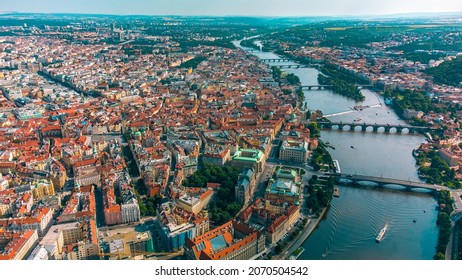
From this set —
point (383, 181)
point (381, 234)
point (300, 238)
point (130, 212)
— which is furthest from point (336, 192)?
point (130, 212)

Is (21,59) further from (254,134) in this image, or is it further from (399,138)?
(399,138)

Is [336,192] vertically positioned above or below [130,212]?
below

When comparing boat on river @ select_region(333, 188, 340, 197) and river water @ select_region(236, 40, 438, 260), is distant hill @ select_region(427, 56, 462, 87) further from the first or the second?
boat on river @ select_region(333, 188, 340, 197)

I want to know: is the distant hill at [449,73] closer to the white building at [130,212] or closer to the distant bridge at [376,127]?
the distant bridge at [376,127]

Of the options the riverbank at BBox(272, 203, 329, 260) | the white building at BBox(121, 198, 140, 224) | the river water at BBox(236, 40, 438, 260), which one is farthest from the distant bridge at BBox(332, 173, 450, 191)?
the white building at BBox(121, 198, 140, 224)

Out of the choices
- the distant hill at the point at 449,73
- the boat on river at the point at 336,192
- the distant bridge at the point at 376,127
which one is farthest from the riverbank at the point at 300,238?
the distant hill at the point at 449,73

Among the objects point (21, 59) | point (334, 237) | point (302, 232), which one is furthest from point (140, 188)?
point (21, 59)

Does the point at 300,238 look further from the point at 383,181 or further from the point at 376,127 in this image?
the point at 376,127

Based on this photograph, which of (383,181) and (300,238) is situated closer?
(300,238)
